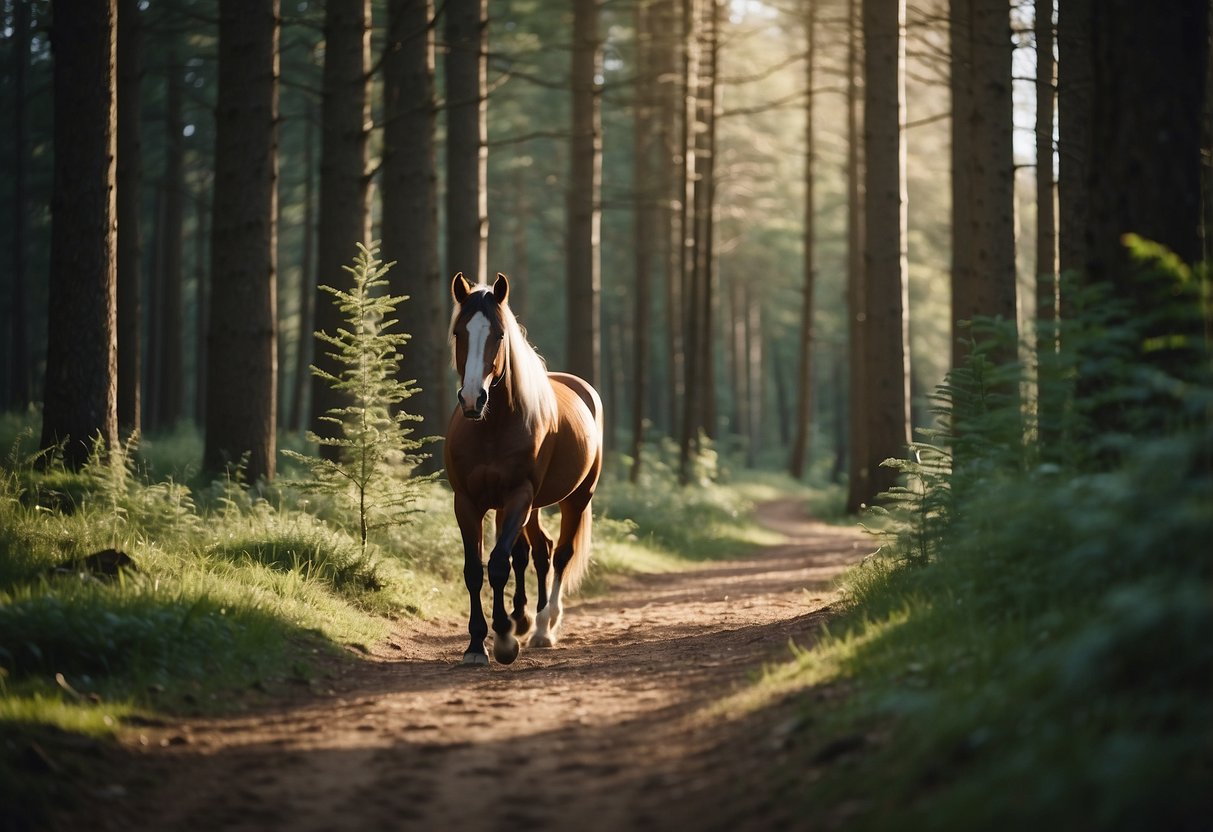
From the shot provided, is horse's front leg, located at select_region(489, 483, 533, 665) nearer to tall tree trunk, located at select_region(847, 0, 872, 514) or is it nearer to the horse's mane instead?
the horse's mane

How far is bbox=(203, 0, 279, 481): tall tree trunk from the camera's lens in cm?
1334

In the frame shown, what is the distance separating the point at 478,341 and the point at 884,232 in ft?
40.5

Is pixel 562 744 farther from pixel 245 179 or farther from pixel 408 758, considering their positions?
pixel 245 179

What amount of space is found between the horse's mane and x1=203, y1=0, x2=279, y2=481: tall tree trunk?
4.65 meters

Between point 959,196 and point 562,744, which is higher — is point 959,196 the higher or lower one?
the higher one

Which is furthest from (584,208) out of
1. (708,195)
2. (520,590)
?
(520,590)

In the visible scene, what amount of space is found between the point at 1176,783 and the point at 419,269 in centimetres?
1348

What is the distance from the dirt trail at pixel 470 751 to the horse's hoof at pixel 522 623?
0.66 metres

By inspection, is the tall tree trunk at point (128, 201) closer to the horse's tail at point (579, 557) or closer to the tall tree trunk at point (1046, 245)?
the horse's tail at point (579, 557)

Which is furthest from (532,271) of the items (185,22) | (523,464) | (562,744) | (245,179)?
(562,744)

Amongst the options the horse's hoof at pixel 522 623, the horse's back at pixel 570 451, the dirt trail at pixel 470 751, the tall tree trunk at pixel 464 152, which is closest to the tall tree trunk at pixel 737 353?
the tall tree trunk at pixel 464 152

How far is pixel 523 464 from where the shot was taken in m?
9.66

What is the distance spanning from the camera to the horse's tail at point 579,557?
1174cm

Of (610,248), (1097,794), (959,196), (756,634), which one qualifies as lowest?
(756,634)
